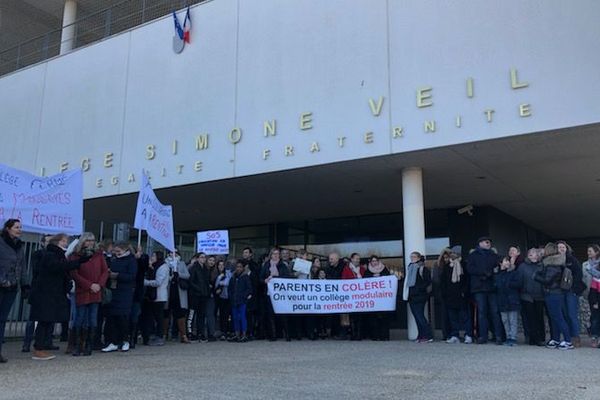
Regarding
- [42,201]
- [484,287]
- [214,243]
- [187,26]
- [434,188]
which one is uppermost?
[187,26]

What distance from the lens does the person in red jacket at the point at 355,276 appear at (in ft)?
37.1

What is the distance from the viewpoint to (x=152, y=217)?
988 cm

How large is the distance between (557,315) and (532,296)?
544 millimetres

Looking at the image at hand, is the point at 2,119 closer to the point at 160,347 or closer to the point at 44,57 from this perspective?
the point at 44,57

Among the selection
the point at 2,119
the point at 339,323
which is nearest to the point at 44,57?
the point at 2,119

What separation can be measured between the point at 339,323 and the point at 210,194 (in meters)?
5.18

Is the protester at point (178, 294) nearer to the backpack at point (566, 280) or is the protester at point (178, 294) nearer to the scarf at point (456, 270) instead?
the scarf at point (456, 270)

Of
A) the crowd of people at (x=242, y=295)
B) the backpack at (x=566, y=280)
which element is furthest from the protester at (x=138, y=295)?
the backpack at (x=566, y=280)

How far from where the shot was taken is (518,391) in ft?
17.5

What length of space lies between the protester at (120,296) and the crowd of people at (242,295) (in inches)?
0.6

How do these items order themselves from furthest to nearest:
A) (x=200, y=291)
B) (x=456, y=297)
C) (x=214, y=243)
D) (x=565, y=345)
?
(x=214, y=243), (x=200, y=291), (x=456, y=297), (x=565, y=345)

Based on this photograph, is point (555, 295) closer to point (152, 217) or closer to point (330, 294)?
point (330, 294)

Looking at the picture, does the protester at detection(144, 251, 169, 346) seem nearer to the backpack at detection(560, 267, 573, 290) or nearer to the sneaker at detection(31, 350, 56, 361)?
the sneaker at detection(31, 350, 56, 361)

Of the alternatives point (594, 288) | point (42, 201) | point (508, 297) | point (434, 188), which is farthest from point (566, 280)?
point (42, 201)
